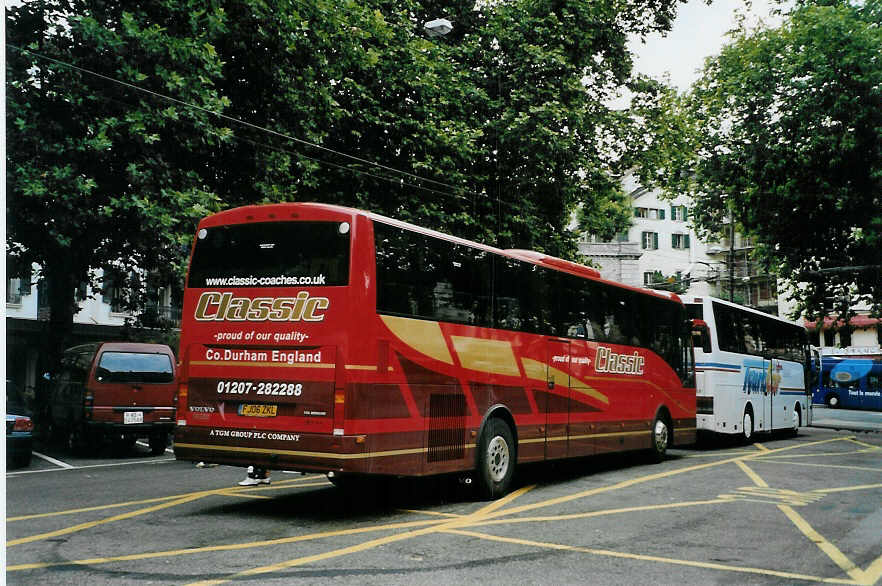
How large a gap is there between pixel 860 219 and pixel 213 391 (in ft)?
82.7

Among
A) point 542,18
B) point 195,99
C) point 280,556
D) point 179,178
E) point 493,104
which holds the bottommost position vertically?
point 280,556

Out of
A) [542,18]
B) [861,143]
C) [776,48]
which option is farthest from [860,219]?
[542,18]

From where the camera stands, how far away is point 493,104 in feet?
74.6

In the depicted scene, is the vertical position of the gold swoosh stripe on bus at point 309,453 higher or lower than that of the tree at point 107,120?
lower

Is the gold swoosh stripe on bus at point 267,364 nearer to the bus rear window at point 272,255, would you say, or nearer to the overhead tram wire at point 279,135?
the bus rear window at point 272,255

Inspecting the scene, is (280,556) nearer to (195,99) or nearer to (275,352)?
(275,352)

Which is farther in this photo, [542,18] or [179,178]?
[542,18]

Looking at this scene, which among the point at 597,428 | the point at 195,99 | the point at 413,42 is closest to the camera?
the point at 597,428

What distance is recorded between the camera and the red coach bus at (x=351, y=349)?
28.6 ft

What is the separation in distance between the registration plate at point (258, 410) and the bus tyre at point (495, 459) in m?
2.84

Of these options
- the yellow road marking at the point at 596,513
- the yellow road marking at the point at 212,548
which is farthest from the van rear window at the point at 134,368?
the yellow road marking at the point at 596,513

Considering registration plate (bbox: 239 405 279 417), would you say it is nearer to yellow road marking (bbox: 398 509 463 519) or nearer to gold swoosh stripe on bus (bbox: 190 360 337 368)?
gold swoosh stripe on bus (bbox: 190 360 337 368)

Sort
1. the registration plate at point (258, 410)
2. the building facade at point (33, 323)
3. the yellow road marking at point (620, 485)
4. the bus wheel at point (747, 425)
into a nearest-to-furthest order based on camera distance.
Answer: the registration plate at point (258, 410) → the yellow road marking at point (620, 485) → the bus wheel at point (747, 425) → the building facade at point (33, 323)

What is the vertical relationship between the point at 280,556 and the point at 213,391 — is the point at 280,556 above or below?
below
